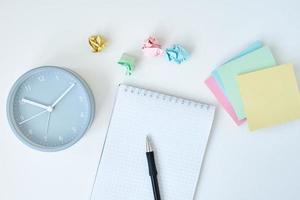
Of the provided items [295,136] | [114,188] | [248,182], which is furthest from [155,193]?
[295,136]

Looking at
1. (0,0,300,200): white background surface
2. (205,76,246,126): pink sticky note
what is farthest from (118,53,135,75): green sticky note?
(205,76,246,126): pink sticky note

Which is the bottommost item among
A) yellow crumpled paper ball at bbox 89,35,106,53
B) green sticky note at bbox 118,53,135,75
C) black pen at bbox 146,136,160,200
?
black pen at bbox 146,136,160,200

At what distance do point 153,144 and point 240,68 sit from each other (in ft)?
0.79

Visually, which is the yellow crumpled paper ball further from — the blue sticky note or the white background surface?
the blue sticky note

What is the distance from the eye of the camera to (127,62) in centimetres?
85

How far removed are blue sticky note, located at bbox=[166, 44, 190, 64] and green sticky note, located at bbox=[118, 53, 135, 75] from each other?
0.07 m

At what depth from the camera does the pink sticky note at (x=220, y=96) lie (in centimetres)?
87

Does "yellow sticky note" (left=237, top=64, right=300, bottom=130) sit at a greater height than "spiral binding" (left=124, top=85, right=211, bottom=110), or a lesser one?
greater

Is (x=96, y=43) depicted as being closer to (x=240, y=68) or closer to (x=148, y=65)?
Answer: (x=148, y=65)

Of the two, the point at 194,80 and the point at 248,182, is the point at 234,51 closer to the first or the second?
the point at 194,80

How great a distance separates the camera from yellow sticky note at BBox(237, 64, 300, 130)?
86 centimetres

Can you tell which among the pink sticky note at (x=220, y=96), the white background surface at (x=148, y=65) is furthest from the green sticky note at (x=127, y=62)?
the pink sticky note at (x=220, y=96)

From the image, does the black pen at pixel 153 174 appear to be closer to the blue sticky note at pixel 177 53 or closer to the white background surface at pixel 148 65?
the white background surface at pixel 148 65

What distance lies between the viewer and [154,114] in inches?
34.3
